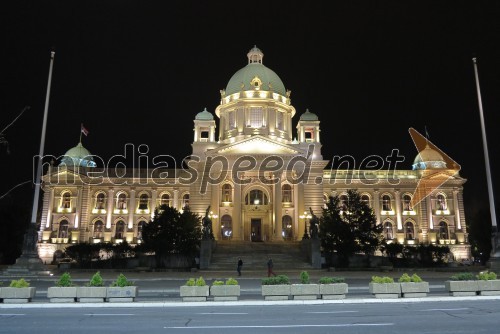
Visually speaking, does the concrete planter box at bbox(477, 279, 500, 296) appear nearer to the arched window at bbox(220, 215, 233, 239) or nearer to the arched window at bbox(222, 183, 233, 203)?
the arched window at bbox(220, 215, 233, 239)

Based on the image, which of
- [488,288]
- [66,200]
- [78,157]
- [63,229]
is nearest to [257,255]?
[488,288]

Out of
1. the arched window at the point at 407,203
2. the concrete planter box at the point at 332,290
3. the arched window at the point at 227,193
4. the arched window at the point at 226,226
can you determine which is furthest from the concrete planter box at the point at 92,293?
the arched window at the point at 407,203

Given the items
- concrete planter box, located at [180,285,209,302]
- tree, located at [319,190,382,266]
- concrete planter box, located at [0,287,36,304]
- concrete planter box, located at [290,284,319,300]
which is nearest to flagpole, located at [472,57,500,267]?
tree, located at [319,190,382,266]

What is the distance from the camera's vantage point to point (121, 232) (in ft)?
213

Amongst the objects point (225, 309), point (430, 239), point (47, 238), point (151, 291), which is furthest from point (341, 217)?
point (47, 238)

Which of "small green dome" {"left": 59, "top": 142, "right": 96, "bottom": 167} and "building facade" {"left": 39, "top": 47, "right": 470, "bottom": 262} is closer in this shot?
"building facade" {"left": 39, "top": 47, "right": 470, "bottom": 262}

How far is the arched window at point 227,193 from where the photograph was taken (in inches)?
2320

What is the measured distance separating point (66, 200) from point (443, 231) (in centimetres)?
5643

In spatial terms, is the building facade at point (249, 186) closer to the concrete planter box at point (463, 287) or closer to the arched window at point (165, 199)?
the arched window at point (165, 199)

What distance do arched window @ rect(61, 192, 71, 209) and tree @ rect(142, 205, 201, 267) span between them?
25841 millimetres

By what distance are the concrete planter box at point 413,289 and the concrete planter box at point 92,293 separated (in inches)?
503

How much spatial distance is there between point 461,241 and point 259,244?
108 feet

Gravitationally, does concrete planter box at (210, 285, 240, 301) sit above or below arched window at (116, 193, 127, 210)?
below

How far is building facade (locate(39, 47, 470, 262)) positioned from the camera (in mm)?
57469
